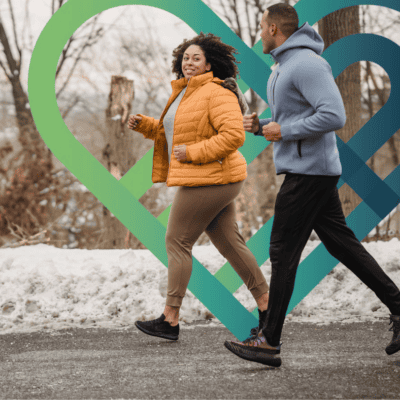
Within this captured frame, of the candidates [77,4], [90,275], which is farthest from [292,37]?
[90,275]

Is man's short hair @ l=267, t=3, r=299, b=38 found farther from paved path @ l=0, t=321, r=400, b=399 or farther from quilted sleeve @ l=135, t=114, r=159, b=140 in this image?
paved path @ l=0, t=321, r=400, b=399

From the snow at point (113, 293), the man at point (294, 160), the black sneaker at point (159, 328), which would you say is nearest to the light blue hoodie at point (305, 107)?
the man at point (294, 160)

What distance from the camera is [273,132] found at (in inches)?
123

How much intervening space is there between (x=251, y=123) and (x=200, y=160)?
1.24ft

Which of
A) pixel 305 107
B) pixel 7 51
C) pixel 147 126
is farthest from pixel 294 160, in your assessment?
pixel 7 51

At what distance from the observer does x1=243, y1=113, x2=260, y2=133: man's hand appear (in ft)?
11.0

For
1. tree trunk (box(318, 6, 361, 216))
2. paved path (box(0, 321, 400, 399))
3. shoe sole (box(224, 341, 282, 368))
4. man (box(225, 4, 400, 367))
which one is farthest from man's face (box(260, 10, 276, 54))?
tree trunk (box(318, 6, 361, 216))

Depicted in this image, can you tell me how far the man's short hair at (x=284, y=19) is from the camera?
318cm

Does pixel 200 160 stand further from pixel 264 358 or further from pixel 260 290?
pixel 264 358

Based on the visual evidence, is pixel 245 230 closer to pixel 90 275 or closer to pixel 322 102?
pixel 90 275

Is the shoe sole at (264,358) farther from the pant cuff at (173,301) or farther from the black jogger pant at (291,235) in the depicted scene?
the pant cuff at (173,301)

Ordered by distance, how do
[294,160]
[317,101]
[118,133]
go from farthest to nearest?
[118,133] < [294,160] < [317,101]

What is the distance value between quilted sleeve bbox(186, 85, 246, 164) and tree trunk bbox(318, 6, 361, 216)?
139 inches

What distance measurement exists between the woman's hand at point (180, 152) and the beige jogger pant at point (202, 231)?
0.23m
